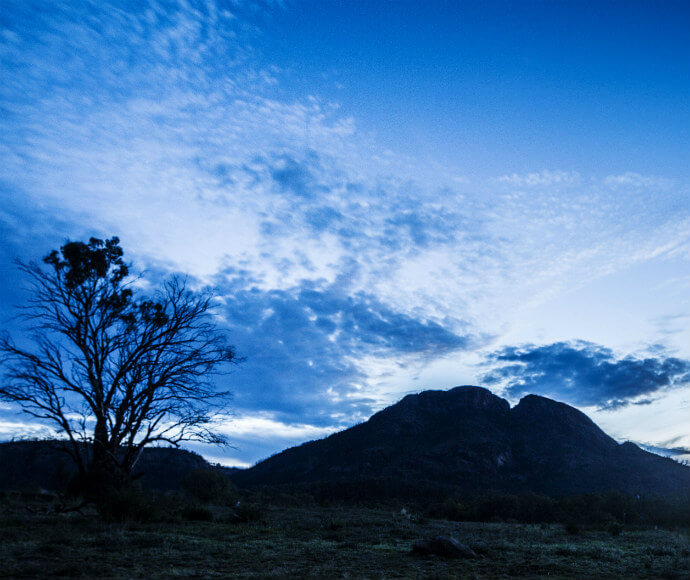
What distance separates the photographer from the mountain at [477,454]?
69.0 meters

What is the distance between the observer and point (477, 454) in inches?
3110

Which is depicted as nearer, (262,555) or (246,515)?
(262,555)

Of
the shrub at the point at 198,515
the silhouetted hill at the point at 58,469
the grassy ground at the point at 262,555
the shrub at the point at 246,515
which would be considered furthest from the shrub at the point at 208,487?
the grassy ground at the point at 262,555

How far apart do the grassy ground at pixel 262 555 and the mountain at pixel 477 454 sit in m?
48.7

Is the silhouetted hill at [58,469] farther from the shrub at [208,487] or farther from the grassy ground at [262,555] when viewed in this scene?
the grassy ground at [262,555]

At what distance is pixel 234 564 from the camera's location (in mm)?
10008

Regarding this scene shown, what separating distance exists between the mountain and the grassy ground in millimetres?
48680

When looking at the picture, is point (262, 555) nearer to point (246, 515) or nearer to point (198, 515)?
point (246, 515)

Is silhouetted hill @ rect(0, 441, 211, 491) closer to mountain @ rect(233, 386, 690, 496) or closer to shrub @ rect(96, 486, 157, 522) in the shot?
mountain @ rect(233, 386, 690, 496)

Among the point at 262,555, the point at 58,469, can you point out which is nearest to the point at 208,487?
the point at 58,469

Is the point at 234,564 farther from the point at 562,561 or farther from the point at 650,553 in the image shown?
the point at 650,553

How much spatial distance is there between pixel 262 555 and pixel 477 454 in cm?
7433

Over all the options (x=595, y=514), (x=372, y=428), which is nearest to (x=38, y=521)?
(x=595, y=514)

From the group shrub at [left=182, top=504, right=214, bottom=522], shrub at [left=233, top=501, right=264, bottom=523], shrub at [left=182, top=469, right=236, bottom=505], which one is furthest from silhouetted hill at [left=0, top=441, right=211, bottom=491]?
shrub at [left=233, top=501, right=264, bottom=523]
